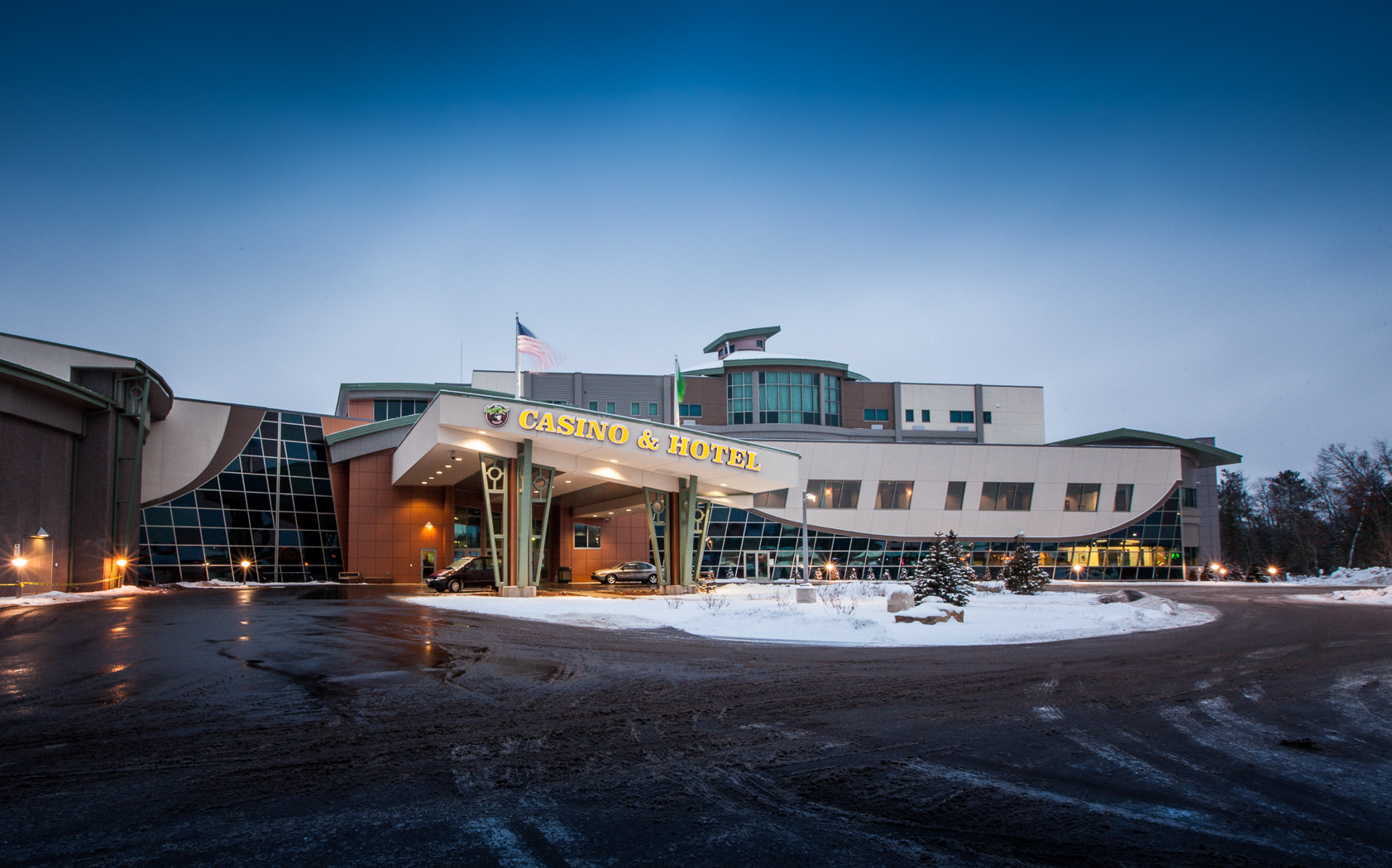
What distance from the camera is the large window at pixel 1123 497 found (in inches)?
2463

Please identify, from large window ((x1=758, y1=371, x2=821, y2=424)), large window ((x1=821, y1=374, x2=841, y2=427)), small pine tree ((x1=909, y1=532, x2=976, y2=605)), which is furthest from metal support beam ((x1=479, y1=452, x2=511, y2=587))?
large window ((x1=821, y1=374, x2=841, y2=427))

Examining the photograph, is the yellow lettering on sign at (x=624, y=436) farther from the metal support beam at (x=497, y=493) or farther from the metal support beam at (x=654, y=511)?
the metal support beam at (x=654, y=511)

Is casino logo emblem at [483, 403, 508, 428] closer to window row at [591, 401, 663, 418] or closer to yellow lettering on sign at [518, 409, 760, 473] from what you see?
yellow lettering on sign at [518, 409, 760, 473]

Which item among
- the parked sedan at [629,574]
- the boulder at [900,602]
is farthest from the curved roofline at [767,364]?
the boulder at [900,602]

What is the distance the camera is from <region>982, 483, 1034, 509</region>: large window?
59969 millimetres

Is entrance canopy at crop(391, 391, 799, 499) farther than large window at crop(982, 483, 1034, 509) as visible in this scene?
No

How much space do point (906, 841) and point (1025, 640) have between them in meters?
14.0

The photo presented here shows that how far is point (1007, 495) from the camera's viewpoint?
198 feet

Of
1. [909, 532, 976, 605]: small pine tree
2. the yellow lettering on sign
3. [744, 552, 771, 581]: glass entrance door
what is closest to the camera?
[909, 532, 976, 605]: small pine tree

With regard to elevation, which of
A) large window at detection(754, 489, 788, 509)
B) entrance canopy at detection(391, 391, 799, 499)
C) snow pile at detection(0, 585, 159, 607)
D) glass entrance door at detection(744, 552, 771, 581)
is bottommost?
glass entrance door at detection(744, 552, 771, 581)

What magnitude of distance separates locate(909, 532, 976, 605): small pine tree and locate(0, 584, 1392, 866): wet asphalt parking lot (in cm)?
1179

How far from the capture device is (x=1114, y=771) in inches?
256

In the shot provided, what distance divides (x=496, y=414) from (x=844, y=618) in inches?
629

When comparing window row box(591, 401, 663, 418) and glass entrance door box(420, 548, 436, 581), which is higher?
window row box(591, 401, 663, 418)
